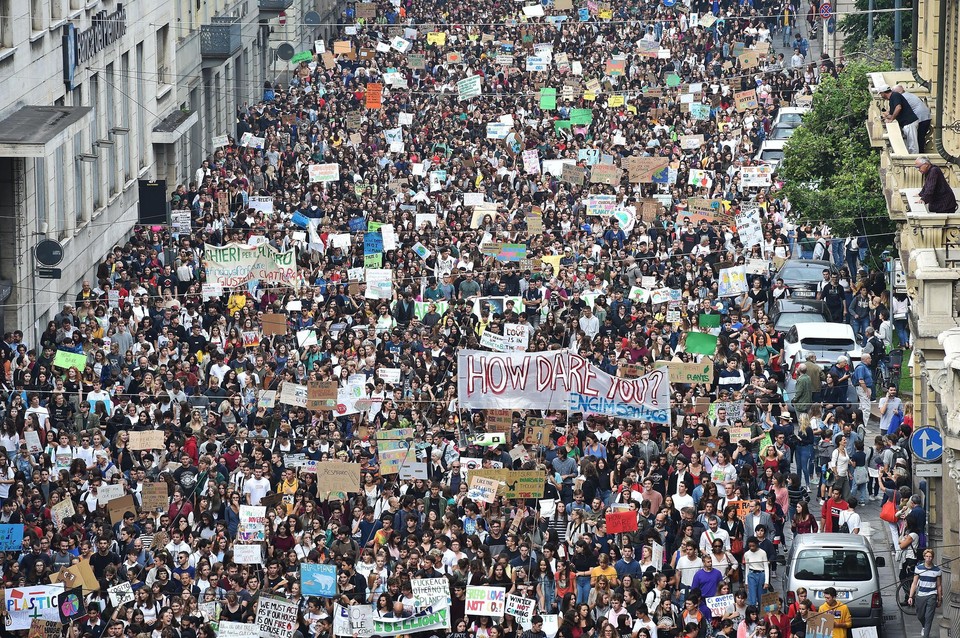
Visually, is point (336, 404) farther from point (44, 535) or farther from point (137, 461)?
point (44, 535)

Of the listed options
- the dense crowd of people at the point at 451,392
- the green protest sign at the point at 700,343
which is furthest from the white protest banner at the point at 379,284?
the green protest sign at the point at 700,343

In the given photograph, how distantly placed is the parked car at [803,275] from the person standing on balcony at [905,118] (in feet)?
27.1

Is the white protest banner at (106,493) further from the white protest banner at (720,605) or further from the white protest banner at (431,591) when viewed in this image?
the white protest banner at (720,605)

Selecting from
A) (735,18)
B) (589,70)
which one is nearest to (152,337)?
(589,70)

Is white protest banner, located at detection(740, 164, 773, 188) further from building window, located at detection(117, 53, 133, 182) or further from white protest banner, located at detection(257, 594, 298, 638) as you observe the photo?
white protest banner, located at detection(257, 594, 298, 638)

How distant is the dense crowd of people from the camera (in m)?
23.8

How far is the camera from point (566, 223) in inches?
1588

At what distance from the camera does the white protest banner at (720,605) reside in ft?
75.6

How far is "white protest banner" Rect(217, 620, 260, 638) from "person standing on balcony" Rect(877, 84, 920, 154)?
1107 centimetres

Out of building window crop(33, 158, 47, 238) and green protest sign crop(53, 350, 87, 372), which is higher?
building window crop(33, 158, 47, 238)

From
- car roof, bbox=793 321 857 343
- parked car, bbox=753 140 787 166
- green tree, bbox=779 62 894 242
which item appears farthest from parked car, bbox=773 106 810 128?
car roof, bbox=793 321 857 343

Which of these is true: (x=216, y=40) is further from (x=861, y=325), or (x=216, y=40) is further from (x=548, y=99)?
(x=861, y=325)

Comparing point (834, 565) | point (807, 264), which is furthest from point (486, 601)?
point (807, 264)

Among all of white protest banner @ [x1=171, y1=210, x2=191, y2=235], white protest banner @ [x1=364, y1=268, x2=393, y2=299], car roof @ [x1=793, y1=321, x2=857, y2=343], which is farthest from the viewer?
white protest banner @ [x1=171, y1=210, x2=191, y2=235]
